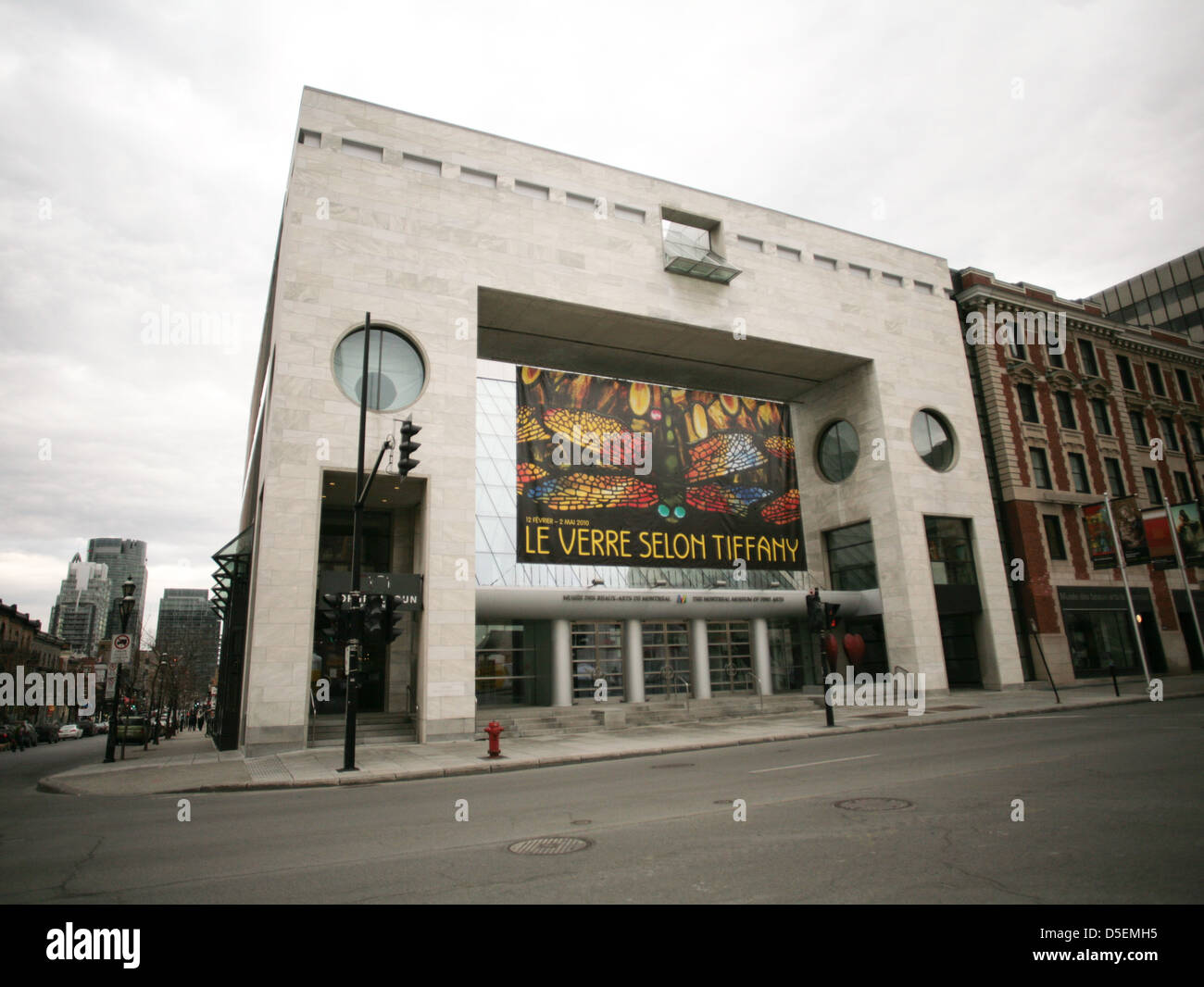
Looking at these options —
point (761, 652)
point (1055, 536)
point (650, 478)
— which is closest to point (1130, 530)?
point (1055, 536)

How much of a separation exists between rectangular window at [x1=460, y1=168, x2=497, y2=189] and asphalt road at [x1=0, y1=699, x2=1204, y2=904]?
21.3 meters

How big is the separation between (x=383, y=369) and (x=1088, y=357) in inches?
1558

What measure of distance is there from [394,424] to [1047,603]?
102 feet

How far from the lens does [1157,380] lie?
4262cm

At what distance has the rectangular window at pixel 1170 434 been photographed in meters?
41.3

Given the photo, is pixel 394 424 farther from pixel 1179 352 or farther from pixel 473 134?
pixel 1179 352

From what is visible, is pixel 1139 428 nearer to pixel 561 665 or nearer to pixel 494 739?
pixel 561 665

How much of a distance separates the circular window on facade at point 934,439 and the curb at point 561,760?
12538 millimetres

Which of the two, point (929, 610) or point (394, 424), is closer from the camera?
point (394, 424)

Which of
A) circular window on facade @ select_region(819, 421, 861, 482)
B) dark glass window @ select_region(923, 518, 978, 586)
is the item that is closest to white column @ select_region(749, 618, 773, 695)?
dark glass window @ select_region(923, 518, 978, 586)

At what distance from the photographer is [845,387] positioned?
33812mm

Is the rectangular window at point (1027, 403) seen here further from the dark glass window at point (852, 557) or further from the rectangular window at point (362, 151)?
the rectangular window at point (362, 151)

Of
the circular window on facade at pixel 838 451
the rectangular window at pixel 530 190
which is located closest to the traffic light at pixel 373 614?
the rectangular window at pixel 530 190
